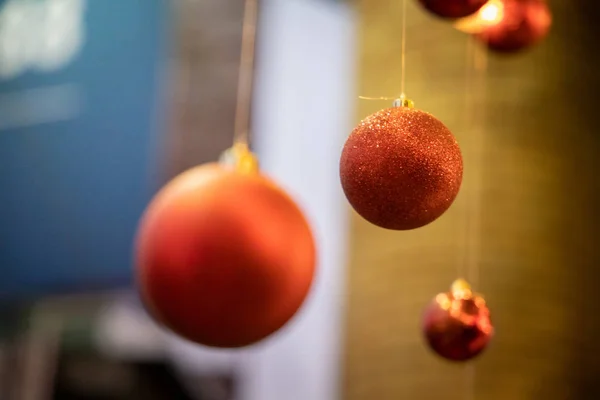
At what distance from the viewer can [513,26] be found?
0.73m

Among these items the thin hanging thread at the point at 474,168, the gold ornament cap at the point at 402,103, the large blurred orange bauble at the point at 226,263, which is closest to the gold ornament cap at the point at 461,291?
the large blurred orange bauble at the point at 226,263

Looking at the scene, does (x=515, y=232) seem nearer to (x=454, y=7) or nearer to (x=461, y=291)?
(x=461, y=291)

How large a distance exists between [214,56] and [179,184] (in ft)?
4.80

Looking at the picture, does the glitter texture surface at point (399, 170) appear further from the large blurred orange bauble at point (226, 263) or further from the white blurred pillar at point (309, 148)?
the white blurred pillar at point (309, 148)

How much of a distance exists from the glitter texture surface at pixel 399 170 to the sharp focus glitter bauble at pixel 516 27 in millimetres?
→ 340

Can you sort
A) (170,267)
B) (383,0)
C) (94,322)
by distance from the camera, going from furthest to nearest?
(94,322)
(383,0)
(170,267)

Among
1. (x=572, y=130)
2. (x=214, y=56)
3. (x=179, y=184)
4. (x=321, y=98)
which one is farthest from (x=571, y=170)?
(x=214, y=56)

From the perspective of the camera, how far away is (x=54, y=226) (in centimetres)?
178

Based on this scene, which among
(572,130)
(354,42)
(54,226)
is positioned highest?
(354,42)

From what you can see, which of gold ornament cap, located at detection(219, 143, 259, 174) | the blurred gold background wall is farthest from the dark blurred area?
gold ornament cap, located at detection(219, 143, 259, 174)

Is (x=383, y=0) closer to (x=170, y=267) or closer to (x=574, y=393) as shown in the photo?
(x=574, y=393)

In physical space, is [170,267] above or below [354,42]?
below

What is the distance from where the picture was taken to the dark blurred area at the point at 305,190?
1252 millimetres

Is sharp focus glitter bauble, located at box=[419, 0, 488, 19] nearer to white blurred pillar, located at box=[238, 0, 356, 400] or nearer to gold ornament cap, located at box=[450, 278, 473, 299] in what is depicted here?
gold ornament cap, located at box=[450, 278, 473, 299]
